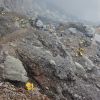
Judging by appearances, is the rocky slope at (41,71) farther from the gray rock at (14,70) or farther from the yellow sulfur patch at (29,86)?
the yellow sulfur patch at (29,86)

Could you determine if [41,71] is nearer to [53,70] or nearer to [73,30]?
[53,70]

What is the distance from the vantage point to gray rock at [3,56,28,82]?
12.2 metres

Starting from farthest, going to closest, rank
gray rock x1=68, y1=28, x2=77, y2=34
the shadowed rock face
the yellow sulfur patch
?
gray rock x1=68, y1=28, x2=77, y2=34 < the shadowed rock face < the yellow sulfur patch

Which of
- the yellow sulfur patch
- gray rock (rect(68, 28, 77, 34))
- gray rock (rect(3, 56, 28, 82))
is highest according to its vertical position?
gray rock (rect(3, 56, 28, 82))

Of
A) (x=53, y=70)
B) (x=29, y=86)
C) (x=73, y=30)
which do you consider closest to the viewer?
(x=29, y=86)

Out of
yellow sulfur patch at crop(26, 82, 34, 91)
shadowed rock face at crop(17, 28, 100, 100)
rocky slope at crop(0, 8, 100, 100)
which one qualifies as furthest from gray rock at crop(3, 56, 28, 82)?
shadowed rock face at crop(17, 28, 100, 100)

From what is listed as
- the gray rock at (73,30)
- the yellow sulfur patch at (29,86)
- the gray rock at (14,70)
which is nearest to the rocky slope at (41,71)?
the gray rock at (14,70)

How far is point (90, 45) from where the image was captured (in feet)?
75.6

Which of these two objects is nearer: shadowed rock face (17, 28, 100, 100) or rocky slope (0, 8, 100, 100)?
rocky slope (0, 8, 100, 100)

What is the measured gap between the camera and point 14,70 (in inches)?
491

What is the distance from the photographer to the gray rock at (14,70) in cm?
1219

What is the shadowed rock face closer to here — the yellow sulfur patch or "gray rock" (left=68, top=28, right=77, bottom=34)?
the yellow sulfur patch

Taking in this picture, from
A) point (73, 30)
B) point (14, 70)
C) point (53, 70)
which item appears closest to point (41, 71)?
point (53, 70)

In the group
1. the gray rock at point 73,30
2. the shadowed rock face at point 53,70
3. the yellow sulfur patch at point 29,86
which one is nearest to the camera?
the yellow sulfur patch at point 29,86
